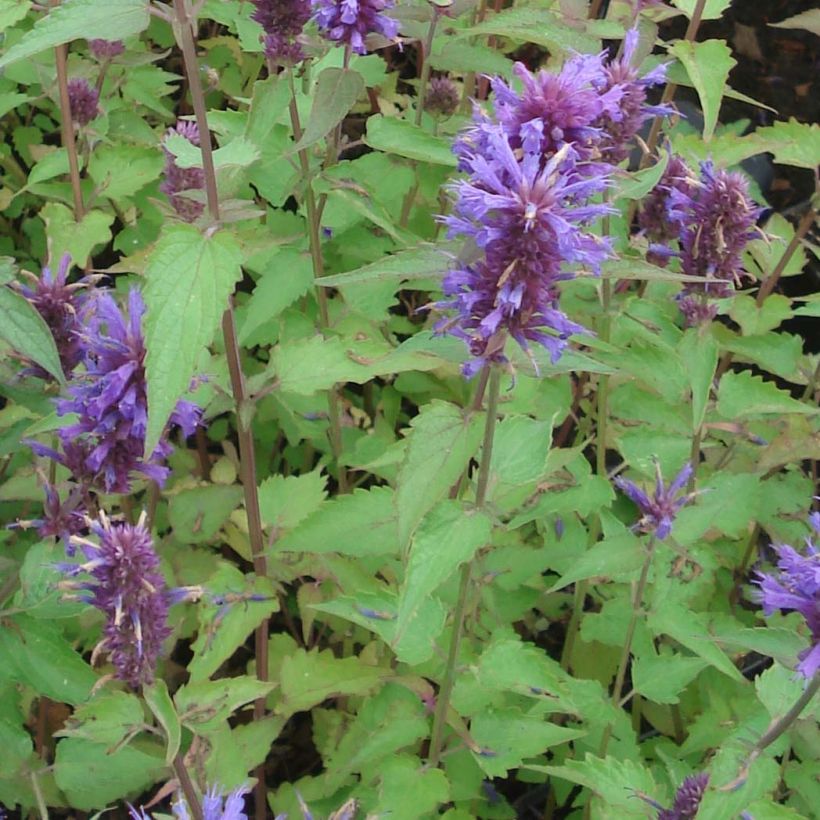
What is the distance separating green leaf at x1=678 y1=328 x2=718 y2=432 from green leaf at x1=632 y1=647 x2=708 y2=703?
613 mm

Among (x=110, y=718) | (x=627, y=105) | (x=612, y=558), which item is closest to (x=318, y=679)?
(x=110, y=718)

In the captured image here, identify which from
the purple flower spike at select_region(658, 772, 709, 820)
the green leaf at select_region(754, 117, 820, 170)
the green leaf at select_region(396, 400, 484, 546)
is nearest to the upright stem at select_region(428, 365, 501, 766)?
the green leaf at select_region(396, 400, 484, 546)

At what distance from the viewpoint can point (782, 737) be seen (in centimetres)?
224

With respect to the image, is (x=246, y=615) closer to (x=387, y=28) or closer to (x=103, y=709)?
(x=103, y=709)

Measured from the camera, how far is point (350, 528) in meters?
2.23

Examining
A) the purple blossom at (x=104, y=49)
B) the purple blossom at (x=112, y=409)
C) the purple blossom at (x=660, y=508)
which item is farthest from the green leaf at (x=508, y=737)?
the purple blossom at (x=104, y=49)

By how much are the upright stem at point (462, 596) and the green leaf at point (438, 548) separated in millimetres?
70

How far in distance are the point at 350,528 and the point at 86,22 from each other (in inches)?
46.0

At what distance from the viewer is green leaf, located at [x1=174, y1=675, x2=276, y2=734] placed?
2.08 metres

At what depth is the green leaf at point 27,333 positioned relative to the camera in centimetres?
188

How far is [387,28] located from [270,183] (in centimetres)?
75

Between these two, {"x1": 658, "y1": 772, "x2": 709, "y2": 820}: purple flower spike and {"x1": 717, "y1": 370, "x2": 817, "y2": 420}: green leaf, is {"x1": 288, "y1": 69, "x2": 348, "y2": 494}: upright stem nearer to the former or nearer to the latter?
{"x1": 717, "y1": 370, "x2": 817, "y2": 420}: green leaf

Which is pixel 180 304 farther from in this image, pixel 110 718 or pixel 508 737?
pixel 508 737

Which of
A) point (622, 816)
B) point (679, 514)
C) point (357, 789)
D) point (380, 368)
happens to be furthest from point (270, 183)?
point (622, 816)
